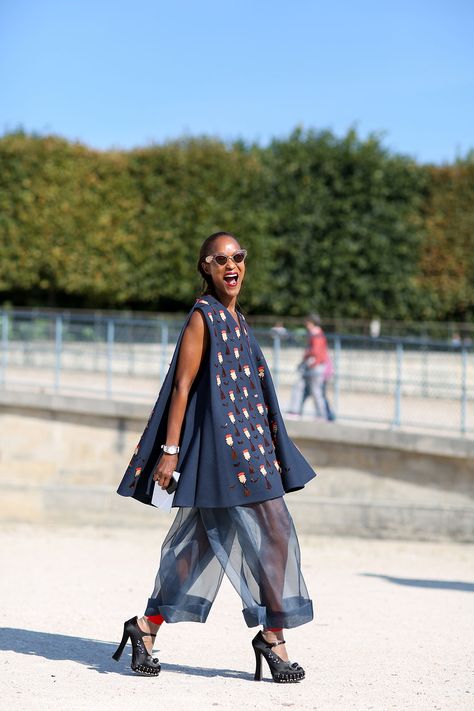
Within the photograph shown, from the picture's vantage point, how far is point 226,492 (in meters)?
4.48

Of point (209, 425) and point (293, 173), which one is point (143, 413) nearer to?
point (209, 425)

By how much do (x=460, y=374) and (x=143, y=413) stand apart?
434 centimetres

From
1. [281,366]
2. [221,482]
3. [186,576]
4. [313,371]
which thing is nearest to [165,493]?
[221,482]

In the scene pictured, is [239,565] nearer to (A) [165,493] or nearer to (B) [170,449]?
(A) [165,493]

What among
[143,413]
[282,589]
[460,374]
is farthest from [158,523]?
[282,589]

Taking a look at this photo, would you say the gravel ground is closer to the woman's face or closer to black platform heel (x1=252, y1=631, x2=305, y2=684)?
black platform heel (x1=252, y1=631, x2=305, y2=684)

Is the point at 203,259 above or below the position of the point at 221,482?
above

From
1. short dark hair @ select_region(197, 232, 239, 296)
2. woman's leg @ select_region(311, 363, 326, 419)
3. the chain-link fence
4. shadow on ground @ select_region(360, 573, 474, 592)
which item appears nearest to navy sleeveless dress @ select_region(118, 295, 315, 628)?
short dark hair @ select_region(197, 232, 239, 296)

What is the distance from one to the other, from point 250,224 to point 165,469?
27859 millimetres

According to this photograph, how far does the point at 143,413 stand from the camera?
1579cm

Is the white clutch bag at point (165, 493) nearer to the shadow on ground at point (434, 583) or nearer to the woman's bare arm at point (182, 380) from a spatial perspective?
the woman's bare arm at point (182, 380)

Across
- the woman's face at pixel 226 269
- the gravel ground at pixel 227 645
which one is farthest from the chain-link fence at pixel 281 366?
the woman's face at pixel 226 269

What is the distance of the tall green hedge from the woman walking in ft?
84.1

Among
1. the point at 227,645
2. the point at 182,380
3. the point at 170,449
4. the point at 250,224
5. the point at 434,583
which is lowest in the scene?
the point at 434,583
